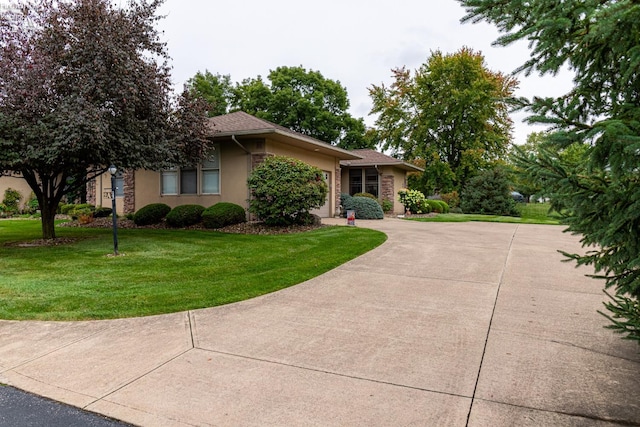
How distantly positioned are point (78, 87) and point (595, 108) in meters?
9.10

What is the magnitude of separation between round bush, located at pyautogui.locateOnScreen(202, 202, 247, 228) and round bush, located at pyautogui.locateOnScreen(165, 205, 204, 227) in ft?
1.69

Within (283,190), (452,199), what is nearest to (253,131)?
(283,190)

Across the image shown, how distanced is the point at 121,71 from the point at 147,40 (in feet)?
5.00

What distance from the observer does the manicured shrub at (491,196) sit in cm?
2291

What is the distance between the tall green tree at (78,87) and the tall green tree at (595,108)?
25.7 ft

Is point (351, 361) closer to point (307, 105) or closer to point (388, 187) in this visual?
point (388, 187)

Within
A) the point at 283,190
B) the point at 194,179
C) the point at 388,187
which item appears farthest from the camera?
the point at 388,187

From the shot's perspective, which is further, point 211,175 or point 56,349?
point 211,175

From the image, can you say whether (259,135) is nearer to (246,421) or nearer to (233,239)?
(233,239)

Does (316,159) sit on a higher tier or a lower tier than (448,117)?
lower

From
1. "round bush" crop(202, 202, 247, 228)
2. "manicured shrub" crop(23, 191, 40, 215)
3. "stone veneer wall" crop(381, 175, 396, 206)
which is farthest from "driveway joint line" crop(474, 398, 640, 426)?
"manicured shrub" crop(23, 191, 40, 215)

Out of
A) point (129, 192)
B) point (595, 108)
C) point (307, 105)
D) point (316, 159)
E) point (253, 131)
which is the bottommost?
point (129, 192)

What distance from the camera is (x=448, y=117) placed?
27250mm

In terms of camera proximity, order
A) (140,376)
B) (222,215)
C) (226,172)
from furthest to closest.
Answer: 1. (226,172)
2. (222,215)
3. (140,376)
